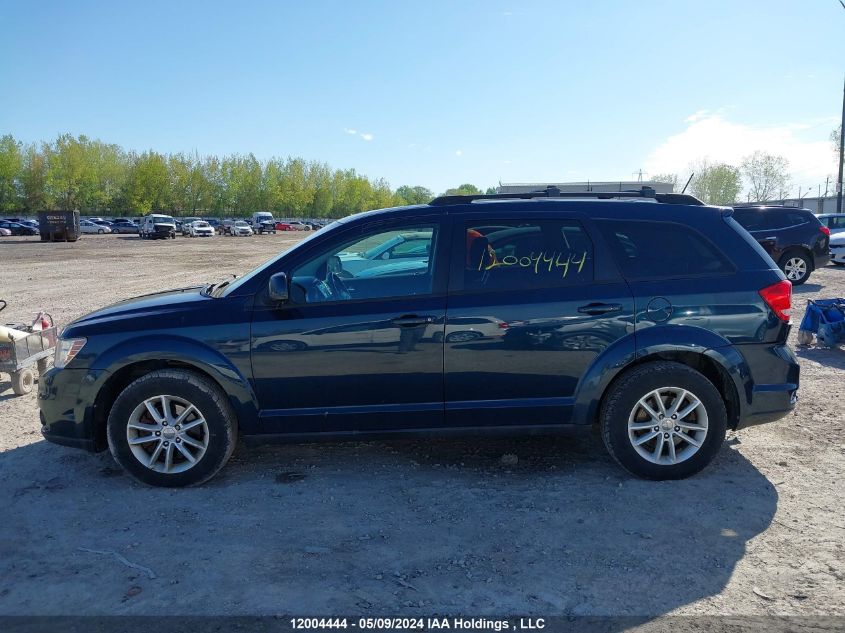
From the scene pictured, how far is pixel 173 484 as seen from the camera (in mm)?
4203

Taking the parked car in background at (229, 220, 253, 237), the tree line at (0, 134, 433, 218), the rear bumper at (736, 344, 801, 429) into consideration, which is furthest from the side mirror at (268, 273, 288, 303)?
the tree line at (0, 134, 433, 218)

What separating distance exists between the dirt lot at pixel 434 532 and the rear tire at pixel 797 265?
1039 centimetres

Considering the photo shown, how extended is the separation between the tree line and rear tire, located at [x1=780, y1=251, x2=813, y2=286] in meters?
92.1

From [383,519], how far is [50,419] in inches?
94.1

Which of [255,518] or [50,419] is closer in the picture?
[255,518]

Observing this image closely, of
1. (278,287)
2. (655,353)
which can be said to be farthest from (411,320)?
(655,353)

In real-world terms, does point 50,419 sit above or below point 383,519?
above

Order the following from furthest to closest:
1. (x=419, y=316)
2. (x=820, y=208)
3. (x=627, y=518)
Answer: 1. (x=820, y=208)
2. (x=419, y=316)
3. (x=627, y=518)

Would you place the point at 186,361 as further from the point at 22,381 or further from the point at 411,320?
the point at 22,381

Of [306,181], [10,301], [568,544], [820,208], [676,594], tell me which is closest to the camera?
[676,594]

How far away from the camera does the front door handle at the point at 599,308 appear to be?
4.14 metres

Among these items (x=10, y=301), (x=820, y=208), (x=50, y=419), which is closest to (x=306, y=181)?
(x=820, y=208)

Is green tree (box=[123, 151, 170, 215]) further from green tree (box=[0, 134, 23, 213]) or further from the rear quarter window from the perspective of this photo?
the rear quarter window

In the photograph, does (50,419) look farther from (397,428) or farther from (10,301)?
(10,301)
